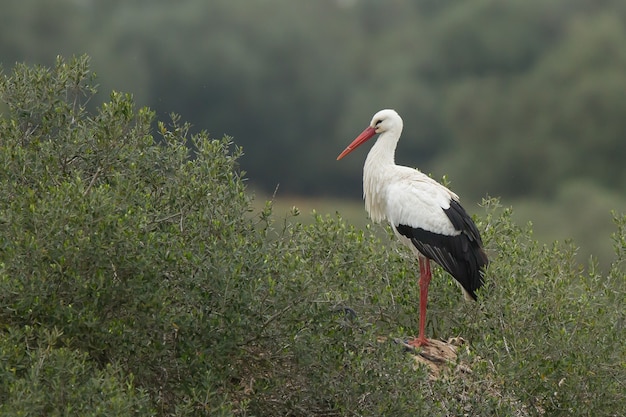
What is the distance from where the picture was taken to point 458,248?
9.50 metres

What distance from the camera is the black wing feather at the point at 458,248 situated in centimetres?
934

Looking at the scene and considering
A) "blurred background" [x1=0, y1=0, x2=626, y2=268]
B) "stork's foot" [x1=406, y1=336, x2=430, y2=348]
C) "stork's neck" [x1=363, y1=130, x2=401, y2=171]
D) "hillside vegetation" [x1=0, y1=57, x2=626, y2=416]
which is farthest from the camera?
"blurred background" [x1=0, y1=0, x2=626, y2=268]

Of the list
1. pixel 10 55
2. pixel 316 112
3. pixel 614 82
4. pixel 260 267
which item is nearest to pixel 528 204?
Answer: pixel 614 82

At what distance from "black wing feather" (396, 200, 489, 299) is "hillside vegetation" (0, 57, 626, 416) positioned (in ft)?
3.36

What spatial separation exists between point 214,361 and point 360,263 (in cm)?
220

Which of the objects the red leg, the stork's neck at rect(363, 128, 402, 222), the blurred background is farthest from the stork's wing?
the blurred background

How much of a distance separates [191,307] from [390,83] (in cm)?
4869

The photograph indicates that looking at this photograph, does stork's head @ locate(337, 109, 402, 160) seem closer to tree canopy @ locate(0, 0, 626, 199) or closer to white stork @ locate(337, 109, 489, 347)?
white stork @ locate(337, 109, 489, 347)

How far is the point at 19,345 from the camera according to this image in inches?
248

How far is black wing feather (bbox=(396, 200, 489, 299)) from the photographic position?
9.34m

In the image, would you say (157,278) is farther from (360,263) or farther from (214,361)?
(360,263)

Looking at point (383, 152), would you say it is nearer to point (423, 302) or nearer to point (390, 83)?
point (423, 302)

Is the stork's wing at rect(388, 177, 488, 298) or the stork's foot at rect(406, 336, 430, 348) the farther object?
the stork's wing at rect(388, 177, 488, 298)

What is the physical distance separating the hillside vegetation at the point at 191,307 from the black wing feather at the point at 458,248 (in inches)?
40.3
